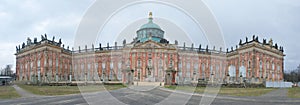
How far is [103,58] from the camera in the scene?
3376 inches

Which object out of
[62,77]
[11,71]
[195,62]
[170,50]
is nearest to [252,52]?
[195,62]

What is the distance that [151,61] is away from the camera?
3110 inches

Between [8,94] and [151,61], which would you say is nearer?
[8,94]

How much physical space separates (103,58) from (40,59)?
66.2 ft

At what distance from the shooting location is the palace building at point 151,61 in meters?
76.5

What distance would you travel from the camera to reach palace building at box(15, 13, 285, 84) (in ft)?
251

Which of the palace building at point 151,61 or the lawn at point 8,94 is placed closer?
the lawn at point 8,94

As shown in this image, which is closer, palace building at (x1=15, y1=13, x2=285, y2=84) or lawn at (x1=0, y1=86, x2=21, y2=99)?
lawn at (x1=0, y1=86, x2=21, y2=99)

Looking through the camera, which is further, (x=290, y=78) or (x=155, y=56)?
(x=290, y=78)

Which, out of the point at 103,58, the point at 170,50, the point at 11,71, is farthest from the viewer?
the point at 11,71

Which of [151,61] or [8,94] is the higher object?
[151,61]

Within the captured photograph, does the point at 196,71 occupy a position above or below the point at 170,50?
below

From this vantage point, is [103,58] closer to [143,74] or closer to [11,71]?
[143,74]

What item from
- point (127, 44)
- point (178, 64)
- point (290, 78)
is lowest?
point (290, 78)
